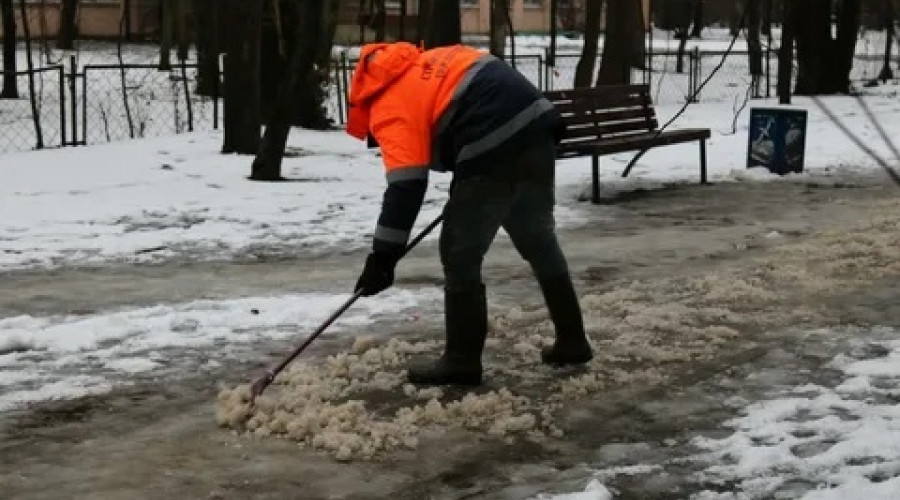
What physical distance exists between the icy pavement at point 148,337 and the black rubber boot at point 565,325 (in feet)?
4.12

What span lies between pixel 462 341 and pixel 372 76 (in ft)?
3.84

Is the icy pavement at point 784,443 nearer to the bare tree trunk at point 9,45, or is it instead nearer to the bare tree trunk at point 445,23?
the bare tree trunk at point 445,23

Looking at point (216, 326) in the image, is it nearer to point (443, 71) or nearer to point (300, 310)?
point (300, 310)

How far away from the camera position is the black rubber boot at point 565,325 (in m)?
5.60

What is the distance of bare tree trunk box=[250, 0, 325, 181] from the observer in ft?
40.2

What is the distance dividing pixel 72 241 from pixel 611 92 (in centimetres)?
529

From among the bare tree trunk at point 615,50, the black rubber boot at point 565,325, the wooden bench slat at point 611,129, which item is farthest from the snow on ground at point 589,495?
the bare tree trunk at point 615,50

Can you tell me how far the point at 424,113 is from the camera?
4887 millimetres

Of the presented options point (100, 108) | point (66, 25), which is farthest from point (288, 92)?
point (66, 25)

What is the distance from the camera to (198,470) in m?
4.39

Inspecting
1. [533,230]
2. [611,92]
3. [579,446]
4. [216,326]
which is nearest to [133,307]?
[216,326]

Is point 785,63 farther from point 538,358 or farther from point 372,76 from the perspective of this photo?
point 372,76

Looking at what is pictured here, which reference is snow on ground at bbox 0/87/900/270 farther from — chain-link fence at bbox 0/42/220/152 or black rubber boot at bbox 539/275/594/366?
chain-link fence at bbox 0/42/220/152

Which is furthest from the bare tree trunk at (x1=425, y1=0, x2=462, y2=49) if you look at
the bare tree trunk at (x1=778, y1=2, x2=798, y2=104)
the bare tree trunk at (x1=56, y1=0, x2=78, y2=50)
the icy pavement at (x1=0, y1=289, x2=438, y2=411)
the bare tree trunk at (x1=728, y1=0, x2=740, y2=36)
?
the bare tree trunk at (x1=56, y1=0, x2=78, y2=50)
